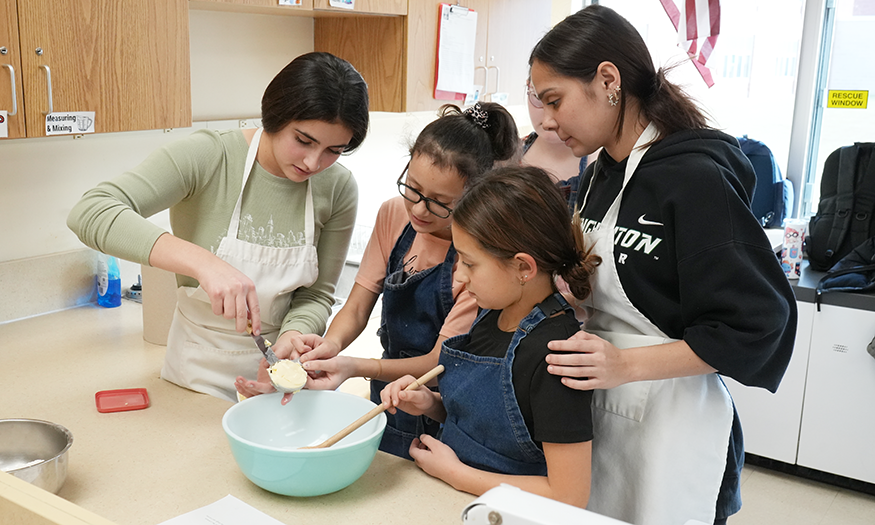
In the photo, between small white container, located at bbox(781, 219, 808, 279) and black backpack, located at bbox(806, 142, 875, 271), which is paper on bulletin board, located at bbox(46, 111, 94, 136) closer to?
small white container, located at bbox(781, 219, 808, 279)

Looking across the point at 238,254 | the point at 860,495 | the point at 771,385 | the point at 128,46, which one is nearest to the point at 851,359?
the point at 860,495

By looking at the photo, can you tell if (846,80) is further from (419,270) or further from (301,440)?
(301,440)

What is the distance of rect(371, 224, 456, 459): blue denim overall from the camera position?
147 centimetres

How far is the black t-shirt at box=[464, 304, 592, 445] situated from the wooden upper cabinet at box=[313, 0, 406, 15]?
4.47 feet

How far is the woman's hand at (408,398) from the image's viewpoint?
1218 mm

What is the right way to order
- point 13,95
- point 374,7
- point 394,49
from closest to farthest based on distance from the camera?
1. point 13,95
2. point 374,7
3. point 394,49

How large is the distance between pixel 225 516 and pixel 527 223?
602 mm

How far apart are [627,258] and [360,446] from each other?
0.50 metres

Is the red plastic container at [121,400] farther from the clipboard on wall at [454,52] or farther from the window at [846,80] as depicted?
the window at [846,80]

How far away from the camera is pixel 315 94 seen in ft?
4.58

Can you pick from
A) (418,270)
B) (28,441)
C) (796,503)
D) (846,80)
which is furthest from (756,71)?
(28,441)

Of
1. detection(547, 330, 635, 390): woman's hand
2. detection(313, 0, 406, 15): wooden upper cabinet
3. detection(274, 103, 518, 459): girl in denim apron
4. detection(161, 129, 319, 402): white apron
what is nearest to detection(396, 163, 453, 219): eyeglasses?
detection(274, 103, 518, 459): girl in denim apron

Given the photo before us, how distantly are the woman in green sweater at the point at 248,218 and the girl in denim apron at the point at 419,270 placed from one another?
0.11m

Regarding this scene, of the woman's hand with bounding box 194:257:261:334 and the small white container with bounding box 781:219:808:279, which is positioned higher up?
the woman's hand with bounding box 194:257:261:334
